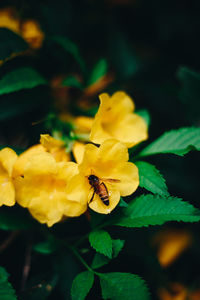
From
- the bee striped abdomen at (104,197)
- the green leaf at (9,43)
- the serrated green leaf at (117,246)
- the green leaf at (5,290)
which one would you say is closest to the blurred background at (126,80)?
the green leaf at (9,43)

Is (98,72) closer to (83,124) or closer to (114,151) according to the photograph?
(83,124)

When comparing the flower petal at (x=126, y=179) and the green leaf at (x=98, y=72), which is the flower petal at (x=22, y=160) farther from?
the green leaf at (x=98, y=72)

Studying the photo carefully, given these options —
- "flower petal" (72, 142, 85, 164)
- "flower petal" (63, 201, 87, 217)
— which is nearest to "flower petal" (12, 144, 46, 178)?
"flower petal" (72, 142, 85, 164)

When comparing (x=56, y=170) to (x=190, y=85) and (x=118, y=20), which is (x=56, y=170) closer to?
(x=190, y=85)

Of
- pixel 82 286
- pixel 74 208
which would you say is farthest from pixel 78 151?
pixel 82 286

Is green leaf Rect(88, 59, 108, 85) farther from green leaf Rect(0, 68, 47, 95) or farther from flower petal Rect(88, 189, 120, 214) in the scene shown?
flower petal Rect(88, 189, 120, 214)

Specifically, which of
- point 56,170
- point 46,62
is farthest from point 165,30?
point 56,170
